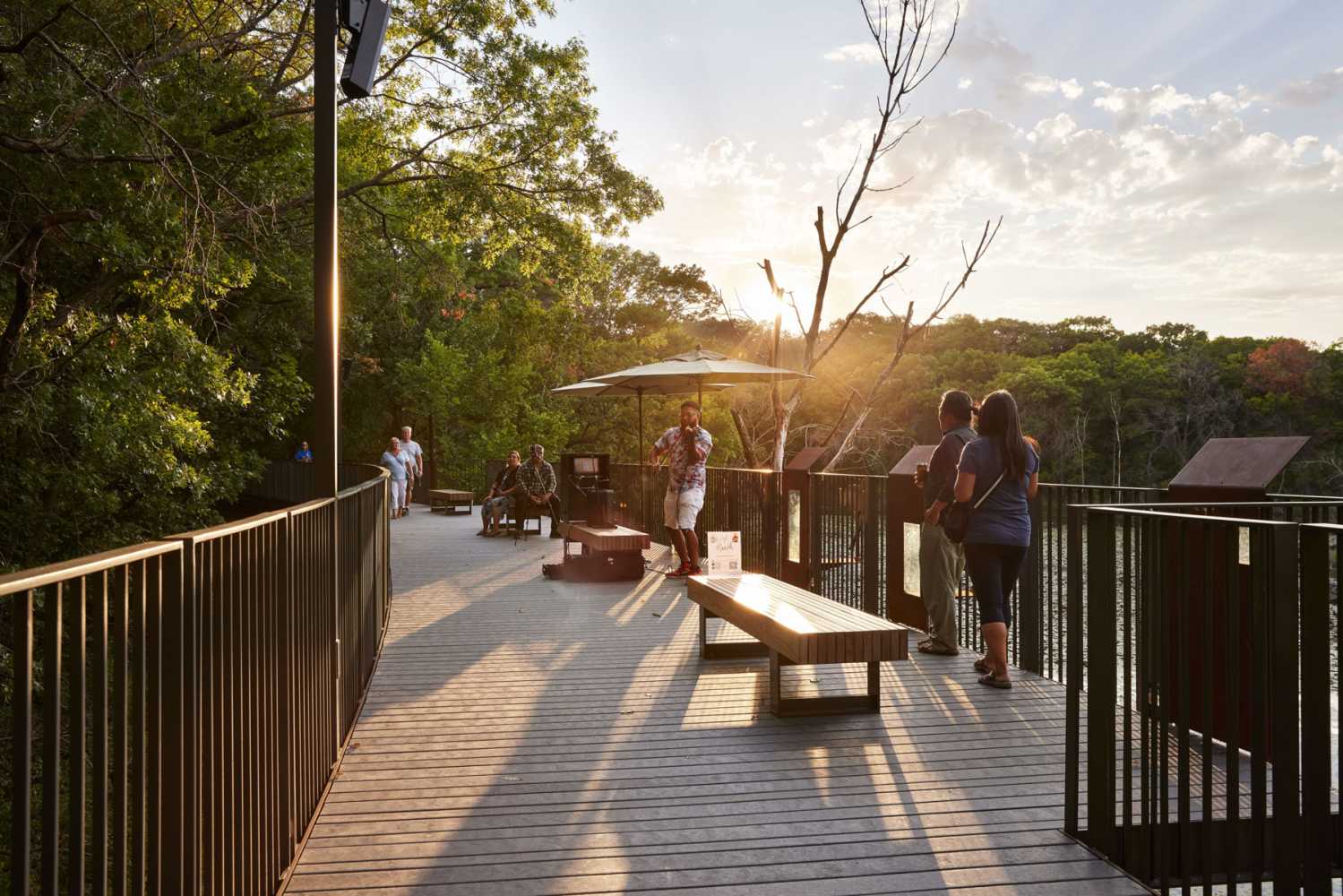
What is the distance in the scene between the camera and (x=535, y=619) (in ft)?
30.7

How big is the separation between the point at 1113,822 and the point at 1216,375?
179 feet

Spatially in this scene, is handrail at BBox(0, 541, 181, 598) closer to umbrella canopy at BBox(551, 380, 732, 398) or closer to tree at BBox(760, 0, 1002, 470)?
umbrella canopy at BBox(551, 380, 732, 398)

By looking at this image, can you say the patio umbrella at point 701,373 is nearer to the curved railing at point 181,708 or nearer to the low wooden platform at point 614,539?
the low wooden platform at point 614,539

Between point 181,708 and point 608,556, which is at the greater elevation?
point 181,708

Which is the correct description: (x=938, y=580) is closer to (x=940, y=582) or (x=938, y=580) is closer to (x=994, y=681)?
(x=940, y=582)

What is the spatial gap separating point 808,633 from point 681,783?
111 centimetres

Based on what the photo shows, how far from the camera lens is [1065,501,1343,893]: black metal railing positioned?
9.57ft

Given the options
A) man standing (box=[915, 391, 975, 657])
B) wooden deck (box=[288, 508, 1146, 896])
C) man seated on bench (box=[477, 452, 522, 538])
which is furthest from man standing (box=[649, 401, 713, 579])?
man seated on bench (box=[477, 452, 522, 538])

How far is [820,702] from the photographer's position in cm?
597

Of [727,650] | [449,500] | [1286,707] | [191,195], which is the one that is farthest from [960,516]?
[449,500]

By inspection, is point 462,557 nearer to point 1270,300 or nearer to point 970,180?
point 970,180

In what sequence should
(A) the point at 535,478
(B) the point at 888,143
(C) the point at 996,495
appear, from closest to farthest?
(C) the point at 996,495 → (B) the point at 888,143 → (A) the point at 535,478

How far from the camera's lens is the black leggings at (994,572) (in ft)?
20.1

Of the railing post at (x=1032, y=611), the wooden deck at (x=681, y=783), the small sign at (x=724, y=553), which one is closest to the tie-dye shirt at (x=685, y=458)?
the small sign at (x=724, y=553)
